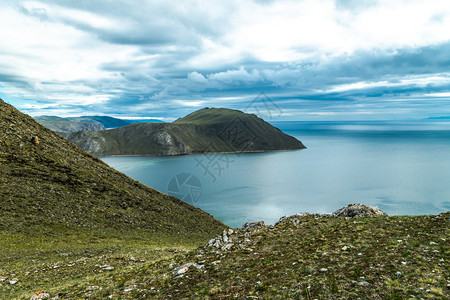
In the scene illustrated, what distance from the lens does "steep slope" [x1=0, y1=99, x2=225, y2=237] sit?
3722 centimetres

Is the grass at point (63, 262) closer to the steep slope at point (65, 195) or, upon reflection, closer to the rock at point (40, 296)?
the rock at point (40, 296)

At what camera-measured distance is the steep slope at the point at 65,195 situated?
122 ft

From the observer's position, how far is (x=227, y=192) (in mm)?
161125

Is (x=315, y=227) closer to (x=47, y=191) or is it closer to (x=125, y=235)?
(x=125, y=235)

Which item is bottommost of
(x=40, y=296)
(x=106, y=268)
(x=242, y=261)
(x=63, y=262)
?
(x=63, y=262)

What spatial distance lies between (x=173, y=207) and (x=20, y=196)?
32.1 m

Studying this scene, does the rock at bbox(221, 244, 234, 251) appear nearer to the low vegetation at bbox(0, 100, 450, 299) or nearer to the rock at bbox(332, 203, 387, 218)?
the low vegetation at bbox(0, 100, 450, 299)

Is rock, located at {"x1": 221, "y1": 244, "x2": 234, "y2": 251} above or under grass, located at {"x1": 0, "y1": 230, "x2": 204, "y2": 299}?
above

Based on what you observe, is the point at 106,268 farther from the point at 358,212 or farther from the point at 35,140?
the point at 35,140

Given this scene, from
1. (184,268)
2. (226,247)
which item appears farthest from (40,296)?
(226,247)

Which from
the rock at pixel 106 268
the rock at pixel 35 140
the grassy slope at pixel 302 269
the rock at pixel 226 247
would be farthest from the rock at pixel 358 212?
the rock at pixel 35 140

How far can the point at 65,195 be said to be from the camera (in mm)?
44219

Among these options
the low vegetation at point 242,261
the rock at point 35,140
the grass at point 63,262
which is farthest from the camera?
the rock at point 35,140

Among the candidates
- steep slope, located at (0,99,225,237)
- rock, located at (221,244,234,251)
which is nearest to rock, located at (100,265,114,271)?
rock, located at (221,244,234,251)
